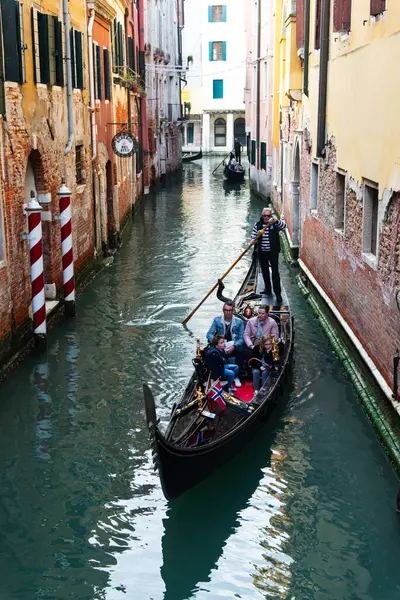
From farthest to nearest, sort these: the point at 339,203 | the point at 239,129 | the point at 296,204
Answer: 1. the point at 239,129
2. the point at 296,204
3. the point at 339,203

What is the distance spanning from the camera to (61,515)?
6422mm

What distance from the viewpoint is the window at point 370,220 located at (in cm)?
896

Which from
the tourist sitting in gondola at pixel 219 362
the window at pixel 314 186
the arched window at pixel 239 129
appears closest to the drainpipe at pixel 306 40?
the window at pixel 314 186

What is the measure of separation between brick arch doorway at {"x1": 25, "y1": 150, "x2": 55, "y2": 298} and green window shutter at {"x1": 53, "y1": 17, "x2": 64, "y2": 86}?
140 cm

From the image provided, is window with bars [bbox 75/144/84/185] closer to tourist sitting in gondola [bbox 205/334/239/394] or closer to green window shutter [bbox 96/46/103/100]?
green window shutter [bbox 96/46/103/100]

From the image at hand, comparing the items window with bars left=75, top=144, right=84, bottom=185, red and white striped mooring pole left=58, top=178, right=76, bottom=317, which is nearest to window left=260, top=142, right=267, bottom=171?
window with bars left=75, top=144, right=84, bottom=185

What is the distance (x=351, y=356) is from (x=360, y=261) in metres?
1.07

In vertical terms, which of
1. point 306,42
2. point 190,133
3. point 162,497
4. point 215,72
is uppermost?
point 215,72

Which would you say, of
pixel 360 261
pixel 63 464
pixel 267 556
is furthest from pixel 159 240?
pixel 267 556

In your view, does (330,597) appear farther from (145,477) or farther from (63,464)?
(63,464)

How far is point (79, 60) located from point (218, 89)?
40.5m

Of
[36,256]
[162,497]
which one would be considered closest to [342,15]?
[36,256]

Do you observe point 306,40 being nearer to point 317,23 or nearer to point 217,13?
point 317,23

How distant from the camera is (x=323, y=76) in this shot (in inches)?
471
